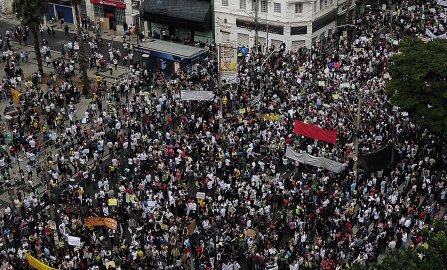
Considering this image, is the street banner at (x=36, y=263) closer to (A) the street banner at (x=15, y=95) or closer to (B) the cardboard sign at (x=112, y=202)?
(B) the cardboard sign at (x=112, y=202)

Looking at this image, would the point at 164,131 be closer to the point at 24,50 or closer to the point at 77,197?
the point at 77,197

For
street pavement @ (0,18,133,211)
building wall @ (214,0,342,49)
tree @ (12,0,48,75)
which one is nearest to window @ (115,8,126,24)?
street pavement @ (0,18,133,211)

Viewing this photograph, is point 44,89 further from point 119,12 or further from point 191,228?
point 191,228

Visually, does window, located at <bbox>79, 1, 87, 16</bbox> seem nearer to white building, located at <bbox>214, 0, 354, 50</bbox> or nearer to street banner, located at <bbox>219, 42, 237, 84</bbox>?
white building, located at <bbox>214, 0, 354, 50</bbox>

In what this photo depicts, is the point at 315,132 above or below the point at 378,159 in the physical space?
above

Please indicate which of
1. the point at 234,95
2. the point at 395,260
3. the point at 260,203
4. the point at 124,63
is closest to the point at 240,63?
the point at 234,95

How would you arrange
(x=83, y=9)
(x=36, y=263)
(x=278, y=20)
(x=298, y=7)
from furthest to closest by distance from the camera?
(x=83, y=9) → (x=278, y=20) → (x=298, y=7) → (x=36, y=263)

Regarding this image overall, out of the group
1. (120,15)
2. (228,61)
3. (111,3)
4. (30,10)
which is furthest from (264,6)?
(30,10)
